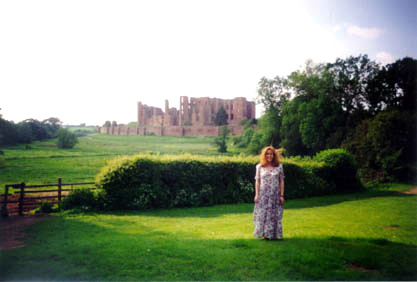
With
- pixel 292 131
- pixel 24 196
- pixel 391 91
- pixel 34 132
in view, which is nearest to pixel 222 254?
pixel 24 196

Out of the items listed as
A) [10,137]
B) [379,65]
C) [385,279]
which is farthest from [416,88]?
[10,137]

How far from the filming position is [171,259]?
13.8ft

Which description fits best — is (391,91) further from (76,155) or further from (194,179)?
(76,155)

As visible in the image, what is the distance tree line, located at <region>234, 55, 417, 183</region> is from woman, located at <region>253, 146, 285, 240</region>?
910cm

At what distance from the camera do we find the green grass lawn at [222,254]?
3867mm

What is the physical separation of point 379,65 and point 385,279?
41.4 ft

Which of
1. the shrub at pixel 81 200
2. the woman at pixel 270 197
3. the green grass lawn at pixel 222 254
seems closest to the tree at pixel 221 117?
the shrub at pixel 81 200

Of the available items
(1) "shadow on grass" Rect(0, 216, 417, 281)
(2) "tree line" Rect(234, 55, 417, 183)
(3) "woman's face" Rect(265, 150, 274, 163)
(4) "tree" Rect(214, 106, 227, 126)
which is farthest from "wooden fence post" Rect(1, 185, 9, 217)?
(4) "tree" Rect(214, 106, 227, 126)

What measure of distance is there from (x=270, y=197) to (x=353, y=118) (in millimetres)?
11847

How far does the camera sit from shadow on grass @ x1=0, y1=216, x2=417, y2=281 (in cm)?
384

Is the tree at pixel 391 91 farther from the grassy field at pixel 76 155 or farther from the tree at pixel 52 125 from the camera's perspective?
the tree at pixel 52 125

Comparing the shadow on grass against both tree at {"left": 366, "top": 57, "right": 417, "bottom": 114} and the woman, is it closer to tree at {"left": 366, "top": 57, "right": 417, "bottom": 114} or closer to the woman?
the woman

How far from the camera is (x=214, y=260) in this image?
13.6 feet

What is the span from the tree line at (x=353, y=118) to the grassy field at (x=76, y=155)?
5187 mm
